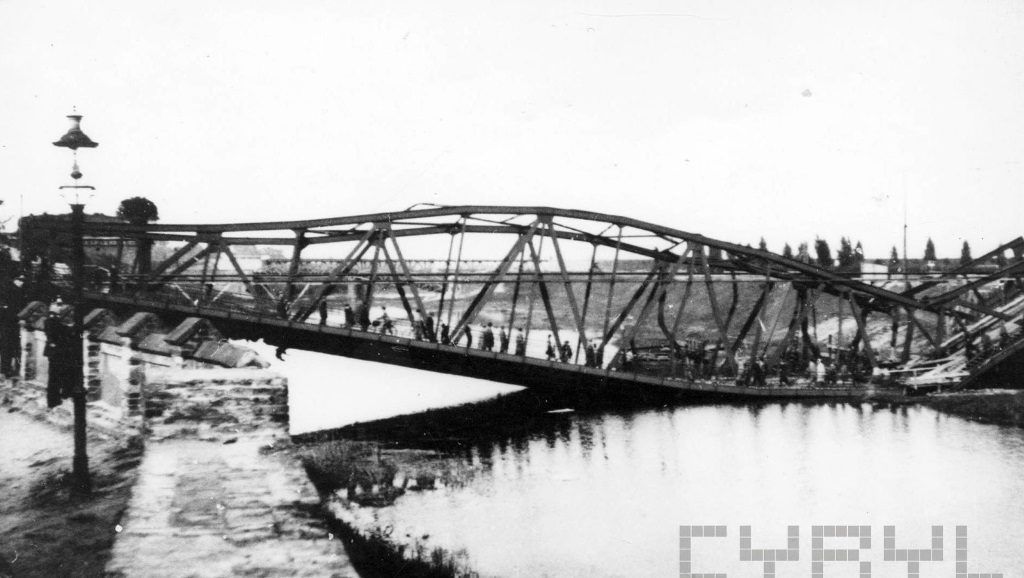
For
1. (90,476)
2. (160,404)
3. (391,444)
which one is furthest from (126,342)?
(391,444)

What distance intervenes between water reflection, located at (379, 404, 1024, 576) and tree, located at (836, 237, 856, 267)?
1821 cm

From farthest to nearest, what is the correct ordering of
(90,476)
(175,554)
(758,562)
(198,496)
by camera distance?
(758,562), (90,476), (198,496), (175,554)

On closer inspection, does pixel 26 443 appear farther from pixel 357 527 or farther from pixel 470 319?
pixel 470 319

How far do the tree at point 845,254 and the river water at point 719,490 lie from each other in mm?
17770

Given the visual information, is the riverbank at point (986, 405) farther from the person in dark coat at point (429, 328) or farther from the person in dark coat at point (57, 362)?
the person in dark coat at point (57, 362)

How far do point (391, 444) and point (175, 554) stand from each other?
7.58m

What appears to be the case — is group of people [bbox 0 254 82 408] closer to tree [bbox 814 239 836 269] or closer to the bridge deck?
the bridge deck

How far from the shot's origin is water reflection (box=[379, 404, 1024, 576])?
384 inches

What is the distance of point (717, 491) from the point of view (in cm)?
1251

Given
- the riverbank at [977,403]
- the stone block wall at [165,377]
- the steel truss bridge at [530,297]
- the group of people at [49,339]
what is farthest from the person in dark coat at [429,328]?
the riverbank at [977,403]

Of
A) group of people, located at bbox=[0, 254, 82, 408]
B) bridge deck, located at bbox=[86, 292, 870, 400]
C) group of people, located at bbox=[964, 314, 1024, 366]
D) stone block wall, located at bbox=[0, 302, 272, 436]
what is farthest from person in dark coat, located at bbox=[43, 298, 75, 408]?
group of people, located at bbox=[964, 314, 1024, 366]

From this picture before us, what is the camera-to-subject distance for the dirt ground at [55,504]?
7332 mm

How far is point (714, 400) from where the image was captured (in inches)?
717

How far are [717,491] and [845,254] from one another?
26493mm
